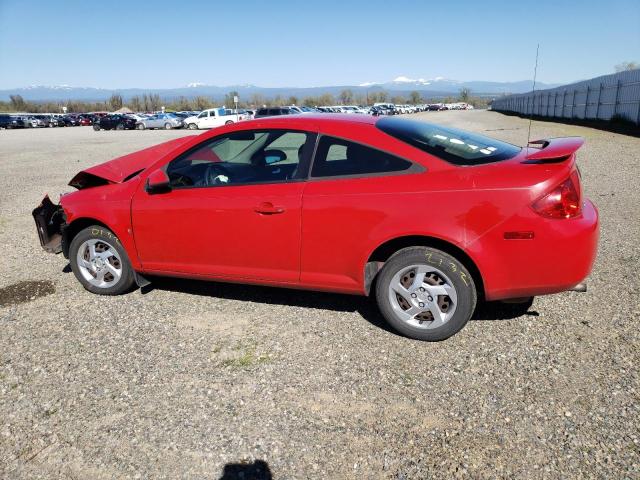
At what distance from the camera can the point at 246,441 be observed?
2781 mm

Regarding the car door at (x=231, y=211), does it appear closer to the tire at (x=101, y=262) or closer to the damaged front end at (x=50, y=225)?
the tire at (x=101, y=262)

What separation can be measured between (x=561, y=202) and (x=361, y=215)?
133 cm

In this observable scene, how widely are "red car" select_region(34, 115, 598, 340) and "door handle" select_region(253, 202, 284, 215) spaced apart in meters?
0.02

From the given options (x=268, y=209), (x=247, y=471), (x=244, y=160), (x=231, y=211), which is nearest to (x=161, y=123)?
(x=244, y=160)

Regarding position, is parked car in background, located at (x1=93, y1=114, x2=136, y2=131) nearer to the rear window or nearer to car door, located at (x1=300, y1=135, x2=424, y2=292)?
the rear window

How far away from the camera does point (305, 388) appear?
3268 mm

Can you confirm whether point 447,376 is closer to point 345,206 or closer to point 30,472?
point 345,206

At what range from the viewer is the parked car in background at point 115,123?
143 feet

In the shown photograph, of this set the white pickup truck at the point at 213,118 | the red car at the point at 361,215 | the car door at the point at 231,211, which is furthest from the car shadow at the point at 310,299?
the white pickup truck at the point at 213,118

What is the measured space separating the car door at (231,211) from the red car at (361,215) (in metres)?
0.01

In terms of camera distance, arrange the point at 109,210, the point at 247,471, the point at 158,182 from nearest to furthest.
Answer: the point at 247,471 → the point at 158,182 → the point at 109,210

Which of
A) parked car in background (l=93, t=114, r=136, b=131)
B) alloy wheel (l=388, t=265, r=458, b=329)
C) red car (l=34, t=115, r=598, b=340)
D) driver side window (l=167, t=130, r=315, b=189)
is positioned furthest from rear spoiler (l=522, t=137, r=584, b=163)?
parked car in background (l=93, t=114, r=136, b=131)

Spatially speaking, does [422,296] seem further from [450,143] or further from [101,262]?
[101,262]

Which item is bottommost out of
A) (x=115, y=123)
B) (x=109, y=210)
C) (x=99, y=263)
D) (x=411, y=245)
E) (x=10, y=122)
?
(x=115, y=123)
